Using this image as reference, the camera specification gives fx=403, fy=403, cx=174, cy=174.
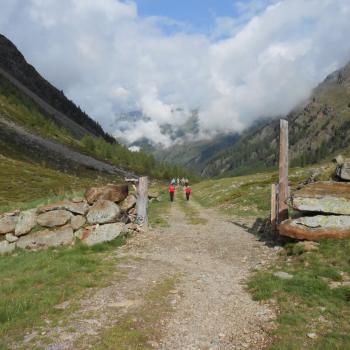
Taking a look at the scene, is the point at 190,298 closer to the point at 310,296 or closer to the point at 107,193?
the point at 310,296

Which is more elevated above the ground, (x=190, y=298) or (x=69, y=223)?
(x=69, y=223)

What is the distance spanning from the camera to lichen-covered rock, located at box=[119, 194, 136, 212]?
1097 inches

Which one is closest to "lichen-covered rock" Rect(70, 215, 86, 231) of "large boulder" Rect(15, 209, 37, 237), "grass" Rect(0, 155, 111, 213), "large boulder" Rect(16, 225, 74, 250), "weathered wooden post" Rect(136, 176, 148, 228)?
"large boulder" Rect(16, 225, 74, 250)

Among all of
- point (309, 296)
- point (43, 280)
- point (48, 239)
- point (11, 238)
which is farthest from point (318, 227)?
point (11, 238)

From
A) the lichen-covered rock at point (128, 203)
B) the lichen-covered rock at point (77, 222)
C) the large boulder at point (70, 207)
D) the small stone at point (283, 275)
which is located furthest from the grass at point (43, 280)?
the small stone at point (283, 275)

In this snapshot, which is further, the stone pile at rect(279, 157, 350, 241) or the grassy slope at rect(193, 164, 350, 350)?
the stone pile at rect(279, 157, 350, 241)

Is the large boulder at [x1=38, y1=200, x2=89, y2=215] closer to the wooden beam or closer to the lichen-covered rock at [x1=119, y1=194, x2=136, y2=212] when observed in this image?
the lichen-covered rock at [x1=119, y1=194, x2=136, y2=212]

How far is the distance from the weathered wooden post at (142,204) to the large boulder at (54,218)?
4.96m

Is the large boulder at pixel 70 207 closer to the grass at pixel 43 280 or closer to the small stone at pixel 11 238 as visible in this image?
the small stone at pixel 11 238

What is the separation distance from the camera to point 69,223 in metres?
25.1

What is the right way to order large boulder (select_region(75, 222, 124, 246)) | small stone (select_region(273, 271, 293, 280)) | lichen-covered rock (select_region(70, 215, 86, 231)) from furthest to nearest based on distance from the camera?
lichen-covered rock (select_region(70, 215, 86, 231)) < large boulder (select_region(75, 222, 124, 246)) < small stone (select_region(273, 271, 293, 280))

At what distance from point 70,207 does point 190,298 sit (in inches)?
527

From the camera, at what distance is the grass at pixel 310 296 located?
11055mm

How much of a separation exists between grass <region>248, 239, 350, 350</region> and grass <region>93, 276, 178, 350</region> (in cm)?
331
